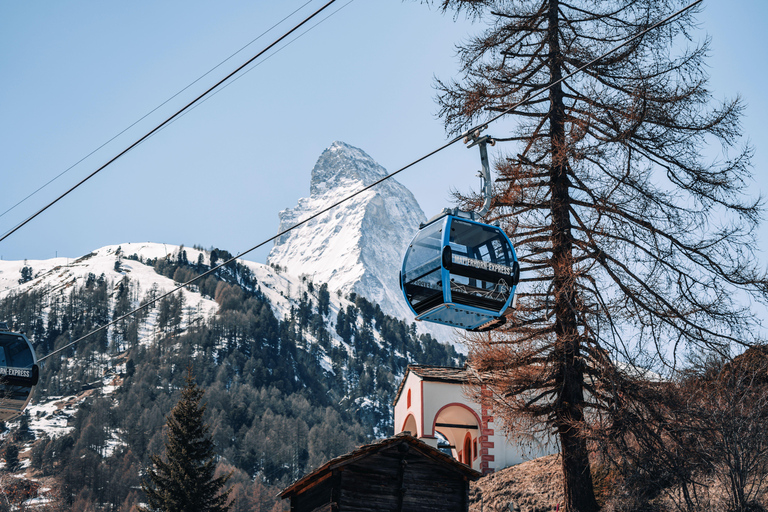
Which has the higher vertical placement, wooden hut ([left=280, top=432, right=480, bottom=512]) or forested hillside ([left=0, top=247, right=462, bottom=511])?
forested hillside ([left=0, top=247, right=462, bottom=511])

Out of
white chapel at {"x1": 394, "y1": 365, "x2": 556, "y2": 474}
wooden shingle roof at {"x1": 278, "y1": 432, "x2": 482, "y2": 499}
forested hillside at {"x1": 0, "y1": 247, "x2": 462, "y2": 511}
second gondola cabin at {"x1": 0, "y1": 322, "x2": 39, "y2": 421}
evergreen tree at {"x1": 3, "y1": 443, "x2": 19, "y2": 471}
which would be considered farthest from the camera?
evergreen tree at {"x1": 3, "y1": 443, "x2": 19, "y2": 471}

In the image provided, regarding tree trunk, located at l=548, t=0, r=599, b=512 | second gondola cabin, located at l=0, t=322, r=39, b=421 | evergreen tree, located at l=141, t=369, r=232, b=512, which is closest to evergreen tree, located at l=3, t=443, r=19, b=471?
evergreen tree, located at l=141, t=369, r=232, b=512

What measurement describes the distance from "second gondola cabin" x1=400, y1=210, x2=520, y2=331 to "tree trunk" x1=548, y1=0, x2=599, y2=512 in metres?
4.91

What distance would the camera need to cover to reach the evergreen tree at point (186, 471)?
34.7 metres

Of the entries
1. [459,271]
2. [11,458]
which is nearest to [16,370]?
[459,271]

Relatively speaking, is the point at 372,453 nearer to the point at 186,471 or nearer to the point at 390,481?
the point at 390,481

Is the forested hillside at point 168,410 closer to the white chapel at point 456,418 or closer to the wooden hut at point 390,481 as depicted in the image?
the white chapel at point 456,418

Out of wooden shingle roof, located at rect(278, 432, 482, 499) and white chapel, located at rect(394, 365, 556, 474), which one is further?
white chapel, located at rect(394, 365, 556, 474)

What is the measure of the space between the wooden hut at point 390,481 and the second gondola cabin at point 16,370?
259 inches

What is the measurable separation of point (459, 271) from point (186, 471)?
2878 centimetres

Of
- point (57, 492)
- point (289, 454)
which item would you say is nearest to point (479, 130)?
point (57, 492)

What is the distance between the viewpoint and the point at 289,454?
5246 inches

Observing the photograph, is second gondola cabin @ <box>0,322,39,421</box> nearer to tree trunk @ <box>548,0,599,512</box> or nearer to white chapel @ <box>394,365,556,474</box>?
tree trunk @ <box>548,0,599,512</box>

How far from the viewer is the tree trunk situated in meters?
15.5
